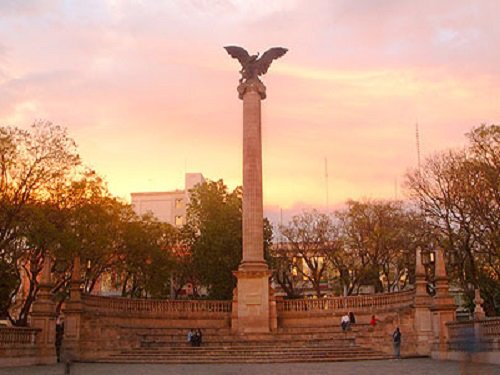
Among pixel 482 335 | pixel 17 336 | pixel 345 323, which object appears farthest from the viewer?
pixel 345 323

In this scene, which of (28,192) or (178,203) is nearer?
(28,192)

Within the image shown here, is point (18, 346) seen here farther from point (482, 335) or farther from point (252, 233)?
point (482, 335)

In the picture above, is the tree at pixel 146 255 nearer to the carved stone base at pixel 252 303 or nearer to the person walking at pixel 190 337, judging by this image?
the carved stone base at pixel 252 303

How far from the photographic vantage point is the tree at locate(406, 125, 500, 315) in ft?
135

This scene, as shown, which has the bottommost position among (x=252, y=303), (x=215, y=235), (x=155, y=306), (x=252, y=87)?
(x=155, y=306)

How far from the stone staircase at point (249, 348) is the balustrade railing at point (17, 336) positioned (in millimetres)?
4353

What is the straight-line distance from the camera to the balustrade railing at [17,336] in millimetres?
30141

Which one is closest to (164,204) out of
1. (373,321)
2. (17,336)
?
(373,321)

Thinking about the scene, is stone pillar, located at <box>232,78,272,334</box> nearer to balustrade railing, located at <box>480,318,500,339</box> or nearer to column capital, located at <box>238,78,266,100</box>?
column capital, located at <box>238,78,266,100</box>

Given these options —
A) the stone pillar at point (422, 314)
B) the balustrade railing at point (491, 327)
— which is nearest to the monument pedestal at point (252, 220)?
the stone pillar at point (422, 314)

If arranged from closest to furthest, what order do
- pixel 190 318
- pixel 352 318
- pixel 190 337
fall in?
pixel 190 337, pixel 352 318, pixel 190 318

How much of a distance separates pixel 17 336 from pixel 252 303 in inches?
569

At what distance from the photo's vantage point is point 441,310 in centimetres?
3231

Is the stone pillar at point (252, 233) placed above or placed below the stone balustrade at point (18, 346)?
above
